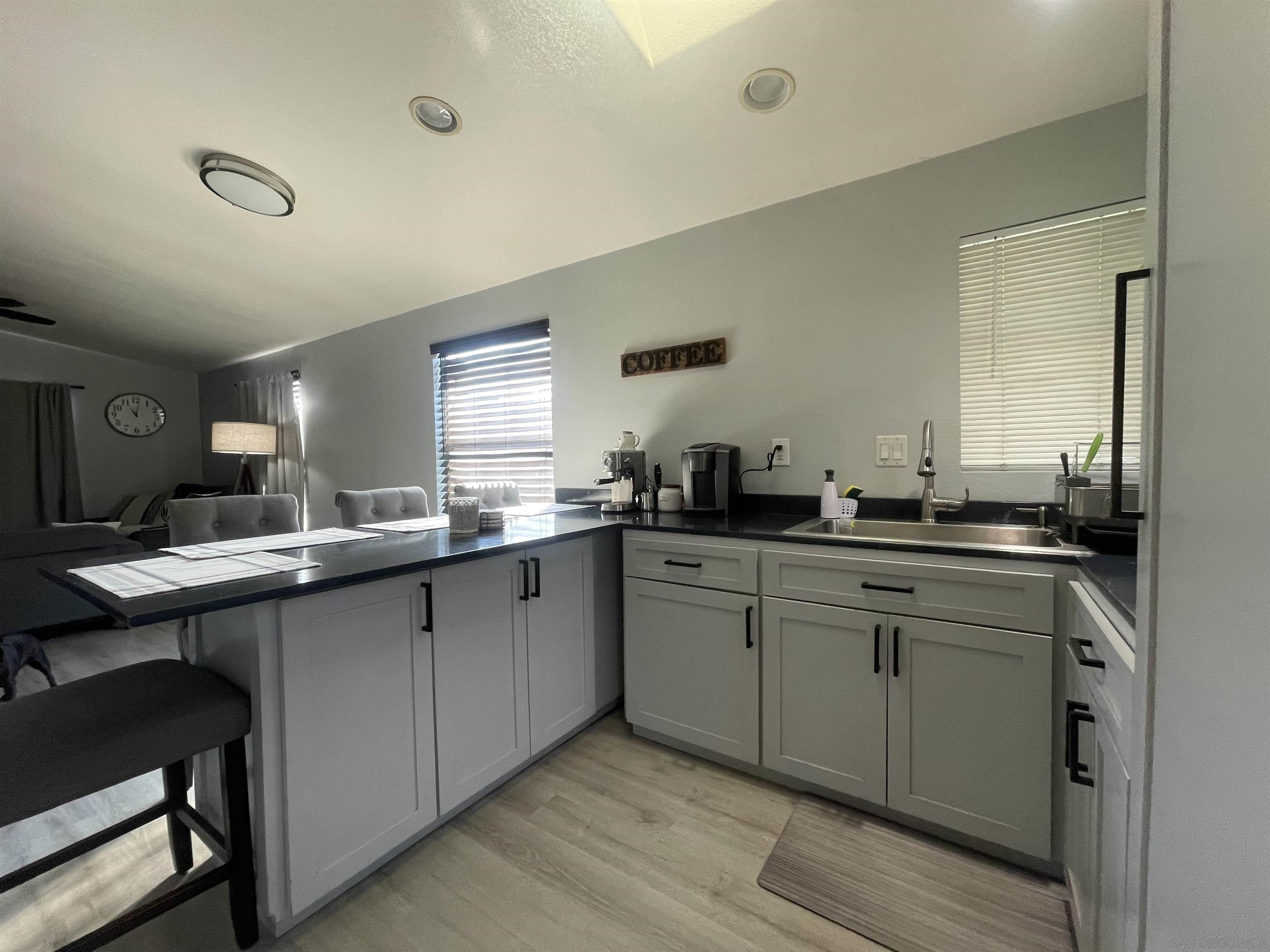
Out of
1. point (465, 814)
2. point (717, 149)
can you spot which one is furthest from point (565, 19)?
point (465, 814)

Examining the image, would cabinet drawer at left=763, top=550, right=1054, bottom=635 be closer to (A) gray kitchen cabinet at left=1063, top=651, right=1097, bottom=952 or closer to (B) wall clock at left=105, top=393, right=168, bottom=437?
(A) gray kitchen cabinet at left=1063, top=651, right=1097, bottom=952

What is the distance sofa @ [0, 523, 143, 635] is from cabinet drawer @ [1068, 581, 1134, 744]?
415cm

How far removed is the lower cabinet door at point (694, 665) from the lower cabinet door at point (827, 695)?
0.06 m

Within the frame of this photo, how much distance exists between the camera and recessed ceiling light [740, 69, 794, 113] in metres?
1.53

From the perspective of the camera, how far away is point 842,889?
126 cm

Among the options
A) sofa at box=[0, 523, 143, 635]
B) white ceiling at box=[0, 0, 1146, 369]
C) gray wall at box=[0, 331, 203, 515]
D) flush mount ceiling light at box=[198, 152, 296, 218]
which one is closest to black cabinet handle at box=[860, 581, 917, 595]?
white ceiling at box=[0, 0, 1146, 369]

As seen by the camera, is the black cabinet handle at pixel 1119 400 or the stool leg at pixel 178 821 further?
the stool leg at pixel 178 821

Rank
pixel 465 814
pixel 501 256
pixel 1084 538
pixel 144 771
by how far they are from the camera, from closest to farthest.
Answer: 1. pixel 144 771
2. pixel 1084 538
3. pixel 465 814
4. pixel 501 256

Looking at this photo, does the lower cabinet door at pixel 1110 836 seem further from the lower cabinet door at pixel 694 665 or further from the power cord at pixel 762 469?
the power cord at pixel 762 469

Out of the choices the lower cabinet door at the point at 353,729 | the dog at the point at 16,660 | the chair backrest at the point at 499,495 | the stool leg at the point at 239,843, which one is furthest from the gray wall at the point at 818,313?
the dog at the point at 16,660

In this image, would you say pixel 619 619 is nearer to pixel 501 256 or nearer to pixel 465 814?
pixel 465 814

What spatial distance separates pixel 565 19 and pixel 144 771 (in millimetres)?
2129

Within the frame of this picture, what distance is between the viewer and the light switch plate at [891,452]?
74.5 inches

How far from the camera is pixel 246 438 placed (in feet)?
14.9
